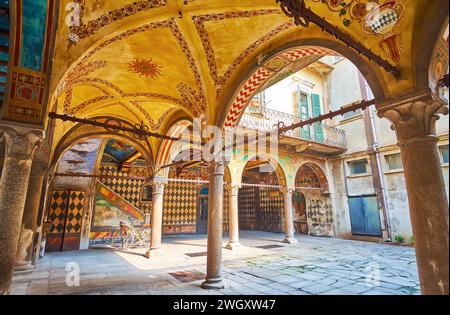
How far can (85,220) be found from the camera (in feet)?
40.5

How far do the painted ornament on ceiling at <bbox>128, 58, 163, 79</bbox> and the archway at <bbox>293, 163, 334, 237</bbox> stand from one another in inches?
436

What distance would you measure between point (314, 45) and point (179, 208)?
49.3 ft

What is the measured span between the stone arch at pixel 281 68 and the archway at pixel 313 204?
1016cm

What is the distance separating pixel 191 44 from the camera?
5.48 meters

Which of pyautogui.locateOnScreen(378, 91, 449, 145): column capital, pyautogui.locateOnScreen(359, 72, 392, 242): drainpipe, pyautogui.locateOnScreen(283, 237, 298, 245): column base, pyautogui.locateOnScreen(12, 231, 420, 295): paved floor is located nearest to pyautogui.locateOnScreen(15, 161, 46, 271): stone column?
pyautogui.locateOnScreen(12, 231, 420, 295): paved floor

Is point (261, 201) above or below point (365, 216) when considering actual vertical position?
above

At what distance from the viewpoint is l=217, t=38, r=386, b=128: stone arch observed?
386 centimetres

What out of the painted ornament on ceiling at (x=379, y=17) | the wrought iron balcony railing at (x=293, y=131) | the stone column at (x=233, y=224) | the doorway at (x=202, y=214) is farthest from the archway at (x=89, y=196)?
the painted ornament on ceiling at (x=379, y=17)

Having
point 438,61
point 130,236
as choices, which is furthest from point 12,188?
point 130,236

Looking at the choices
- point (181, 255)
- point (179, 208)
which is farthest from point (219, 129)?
point (179, 208)

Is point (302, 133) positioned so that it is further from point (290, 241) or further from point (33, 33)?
point (33, 33)

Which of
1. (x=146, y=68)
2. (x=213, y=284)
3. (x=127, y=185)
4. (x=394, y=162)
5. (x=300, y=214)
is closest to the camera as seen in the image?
(x=213, y=284)

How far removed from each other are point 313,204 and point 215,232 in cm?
1272

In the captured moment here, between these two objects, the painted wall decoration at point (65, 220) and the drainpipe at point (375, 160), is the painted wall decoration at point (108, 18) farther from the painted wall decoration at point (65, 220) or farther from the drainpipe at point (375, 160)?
the drainpipe at point (375, 160)
